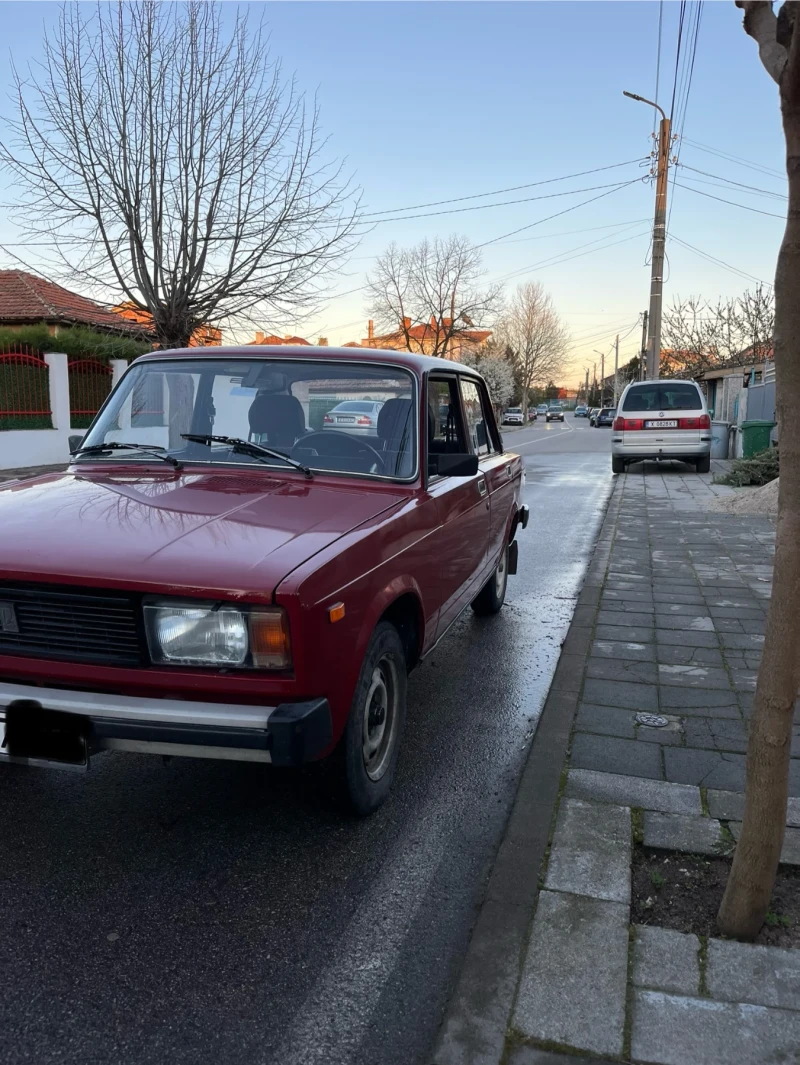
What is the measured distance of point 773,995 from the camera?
7.55 feet

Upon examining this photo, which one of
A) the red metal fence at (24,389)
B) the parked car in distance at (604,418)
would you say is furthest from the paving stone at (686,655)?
the parked car in distance at (604,418)

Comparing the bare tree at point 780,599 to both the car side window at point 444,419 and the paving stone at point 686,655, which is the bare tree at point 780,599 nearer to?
the car side window at point 444,419

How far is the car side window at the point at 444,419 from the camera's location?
4.40 metres

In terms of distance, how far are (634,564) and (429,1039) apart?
654cm

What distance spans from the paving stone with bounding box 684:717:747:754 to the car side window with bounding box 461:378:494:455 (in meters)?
1.97

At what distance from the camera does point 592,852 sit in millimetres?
3041

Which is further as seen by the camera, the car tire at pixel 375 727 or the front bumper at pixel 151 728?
the car tire at pixel 375 727

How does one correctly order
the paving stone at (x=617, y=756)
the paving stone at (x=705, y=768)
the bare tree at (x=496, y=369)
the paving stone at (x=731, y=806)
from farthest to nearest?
the bare tree at (x=496, y=369) → the paving stone at (x=617, y=756) → the paving stone at (x=705, y=768) → the paving stone at (x=731, y=806)

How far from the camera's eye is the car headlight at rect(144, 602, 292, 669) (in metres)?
2.69

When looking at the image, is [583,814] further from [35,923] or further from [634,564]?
[634,564]

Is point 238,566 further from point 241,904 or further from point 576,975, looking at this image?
point 576,975

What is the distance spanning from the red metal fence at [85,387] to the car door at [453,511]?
55.2ft

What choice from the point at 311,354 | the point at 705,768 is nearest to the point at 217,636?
the point at 311,354

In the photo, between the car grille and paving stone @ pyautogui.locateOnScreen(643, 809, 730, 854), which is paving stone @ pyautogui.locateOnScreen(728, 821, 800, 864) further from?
the car grille
